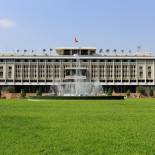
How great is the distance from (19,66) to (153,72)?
39.0 metres

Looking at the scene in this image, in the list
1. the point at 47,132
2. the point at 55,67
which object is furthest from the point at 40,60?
the point at 47,132

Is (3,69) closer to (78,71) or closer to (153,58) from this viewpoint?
(78,71)

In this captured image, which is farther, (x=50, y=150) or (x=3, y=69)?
(x=3, y=69)

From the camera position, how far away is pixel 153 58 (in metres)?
137

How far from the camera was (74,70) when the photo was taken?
13925cm

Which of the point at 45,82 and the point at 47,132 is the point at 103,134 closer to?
the point at 47,132

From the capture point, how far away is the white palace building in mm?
136625

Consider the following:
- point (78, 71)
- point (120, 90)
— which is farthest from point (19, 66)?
point (120, 90)

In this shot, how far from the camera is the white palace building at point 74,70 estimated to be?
137m

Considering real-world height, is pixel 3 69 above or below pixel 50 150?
above

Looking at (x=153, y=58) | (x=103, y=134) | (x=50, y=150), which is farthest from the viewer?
(x=153, y=58)

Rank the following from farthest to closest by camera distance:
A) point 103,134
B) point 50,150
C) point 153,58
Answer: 1. point 153,58
2. point 103,134
3. point 50,150

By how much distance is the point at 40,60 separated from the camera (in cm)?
13800

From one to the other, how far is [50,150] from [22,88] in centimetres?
12703
